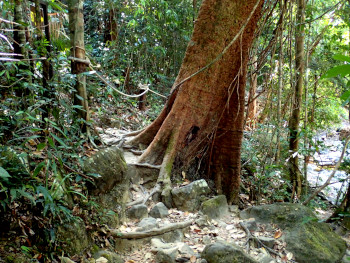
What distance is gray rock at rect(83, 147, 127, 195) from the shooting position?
107 inches

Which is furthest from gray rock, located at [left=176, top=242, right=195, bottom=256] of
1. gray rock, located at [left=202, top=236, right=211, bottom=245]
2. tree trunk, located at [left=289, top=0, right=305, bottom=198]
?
tree trunk, located at [left=289, top=0, right=305, bottom=198]

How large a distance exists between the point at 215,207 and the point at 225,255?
107 centimetres

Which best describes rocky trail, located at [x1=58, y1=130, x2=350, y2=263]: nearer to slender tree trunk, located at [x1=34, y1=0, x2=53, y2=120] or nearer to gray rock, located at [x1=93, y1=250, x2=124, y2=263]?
gray rock, located at [x1=93, y1=250, x2=124, y2=263]

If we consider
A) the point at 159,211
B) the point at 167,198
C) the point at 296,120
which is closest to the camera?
the point at 159,211

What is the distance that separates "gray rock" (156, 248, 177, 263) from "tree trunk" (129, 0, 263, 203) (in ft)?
3.43

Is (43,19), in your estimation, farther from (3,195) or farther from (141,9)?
(141,9)

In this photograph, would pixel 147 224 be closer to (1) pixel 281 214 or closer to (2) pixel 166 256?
(2) pixel 166 256

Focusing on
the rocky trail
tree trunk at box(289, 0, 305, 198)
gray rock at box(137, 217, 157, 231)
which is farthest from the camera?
tree trunk at box(289, 0, 305, 198)

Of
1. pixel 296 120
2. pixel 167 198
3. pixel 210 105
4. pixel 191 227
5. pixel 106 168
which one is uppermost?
pixel 210 105

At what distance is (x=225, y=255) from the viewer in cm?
250

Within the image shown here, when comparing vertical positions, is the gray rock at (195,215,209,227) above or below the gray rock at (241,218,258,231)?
above

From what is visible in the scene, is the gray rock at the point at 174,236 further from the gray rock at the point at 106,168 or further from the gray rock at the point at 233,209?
the gray rock at the point at 233,209

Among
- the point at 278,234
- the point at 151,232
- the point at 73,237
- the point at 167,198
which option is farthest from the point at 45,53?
the point at 278,234

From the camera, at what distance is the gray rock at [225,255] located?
8.13 feet
